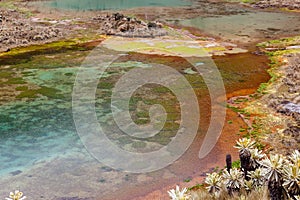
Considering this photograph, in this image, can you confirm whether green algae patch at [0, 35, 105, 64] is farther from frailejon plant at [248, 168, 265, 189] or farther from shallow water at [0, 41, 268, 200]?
frailejon plant at [248, 168, 265, 189]

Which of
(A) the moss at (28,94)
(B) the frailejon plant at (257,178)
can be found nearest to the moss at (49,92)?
(A) the moss at (28,94)

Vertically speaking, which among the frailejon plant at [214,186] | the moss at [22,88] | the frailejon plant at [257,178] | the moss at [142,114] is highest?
the frailejon plant at [257,178]

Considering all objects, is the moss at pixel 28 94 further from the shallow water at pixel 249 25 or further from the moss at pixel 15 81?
the shallow water at pixel 249 25

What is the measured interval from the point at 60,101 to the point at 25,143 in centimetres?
370

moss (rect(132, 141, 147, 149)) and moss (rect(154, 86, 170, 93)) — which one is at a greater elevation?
moss (rect(154, 86, 170, 93))

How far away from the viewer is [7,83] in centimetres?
1802

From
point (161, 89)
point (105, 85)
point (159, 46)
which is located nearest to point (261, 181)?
point (161, 89)

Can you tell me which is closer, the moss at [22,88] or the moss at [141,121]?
the moss at [141,121]

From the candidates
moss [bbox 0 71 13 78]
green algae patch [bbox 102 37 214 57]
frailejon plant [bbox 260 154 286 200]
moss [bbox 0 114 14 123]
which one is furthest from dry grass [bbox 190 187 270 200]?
green algae patch [bbox 102 37 214 57]

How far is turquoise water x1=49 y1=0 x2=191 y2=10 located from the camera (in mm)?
42469

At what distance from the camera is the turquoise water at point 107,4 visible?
42469mm

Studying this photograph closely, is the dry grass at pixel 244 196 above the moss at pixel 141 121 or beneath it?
above

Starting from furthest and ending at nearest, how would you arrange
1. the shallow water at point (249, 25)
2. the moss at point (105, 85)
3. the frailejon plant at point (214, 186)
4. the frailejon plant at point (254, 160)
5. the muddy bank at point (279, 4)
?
the muddy bank at point (279, 4) → the shallow water at point (249, 25) → the moss at point (105, 85) → the frailejon plant at point (254, 160) → the frailejon plant at point (214, 186)

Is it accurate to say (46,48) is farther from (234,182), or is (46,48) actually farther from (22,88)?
(234,182)
